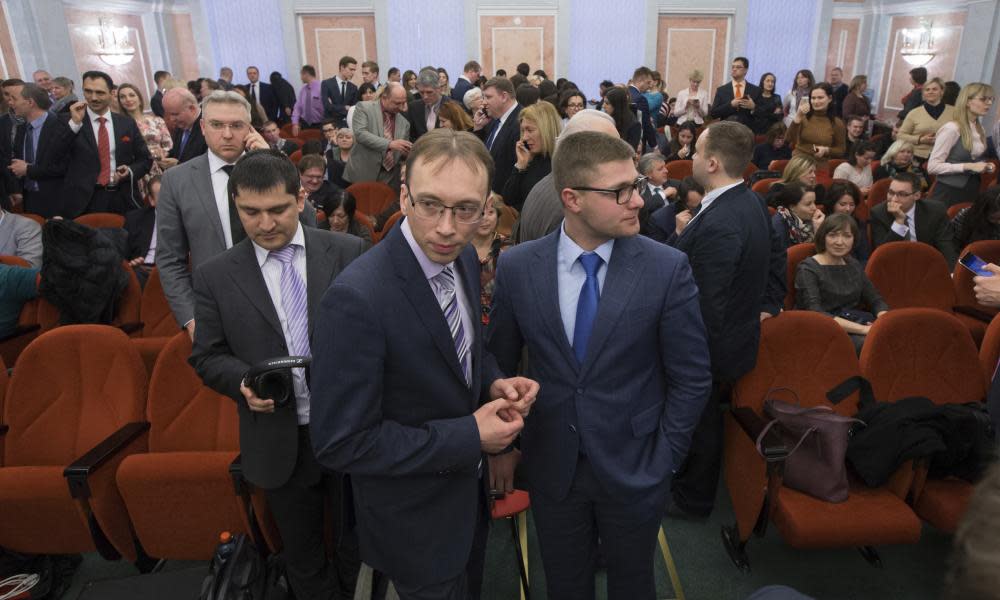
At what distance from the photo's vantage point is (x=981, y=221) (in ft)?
12.8

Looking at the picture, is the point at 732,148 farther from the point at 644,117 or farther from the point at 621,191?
the point at 644,117

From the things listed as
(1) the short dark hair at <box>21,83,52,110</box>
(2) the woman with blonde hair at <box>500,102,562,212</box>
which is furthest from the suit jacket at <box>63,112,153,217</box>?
(2) the woman with blonde hair at <box>500,102,562,212</box>

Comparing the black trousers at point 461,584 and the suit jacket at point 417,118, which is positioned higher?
the suit jacket at point 417,118

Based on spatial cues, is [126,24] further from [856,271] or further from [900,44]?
[900,44]

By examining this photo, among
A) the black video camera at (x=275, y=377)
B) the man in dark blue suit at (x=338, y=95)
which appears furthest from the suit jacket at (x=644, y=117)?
the black video camera at (x=275, y=377)

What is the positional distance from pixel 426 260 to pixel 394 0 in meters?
11.4

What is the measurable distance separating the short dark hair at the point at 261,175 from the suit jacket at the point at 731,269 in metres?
1.43

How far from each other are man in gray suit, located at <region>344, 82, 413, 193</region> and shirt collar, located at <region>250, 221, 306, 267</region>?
3210mm

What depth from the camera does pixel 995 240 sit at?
368cm

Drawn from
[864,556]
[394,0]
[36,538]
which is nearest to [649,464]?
[864,556]

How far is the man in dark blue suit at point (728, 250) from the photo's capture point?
86.2 inches

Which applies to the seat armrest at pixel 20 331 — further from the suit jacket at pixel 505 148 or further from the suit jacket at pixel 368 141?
the suit jacket at pixel 505 148

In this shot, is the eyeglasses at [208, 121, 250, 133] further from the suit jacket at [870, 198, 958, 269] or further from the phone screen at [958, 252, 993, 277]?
the suit jacket at [870, 198, 958, 269]

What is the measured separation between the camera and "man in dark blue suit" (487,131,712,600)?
1.50m
